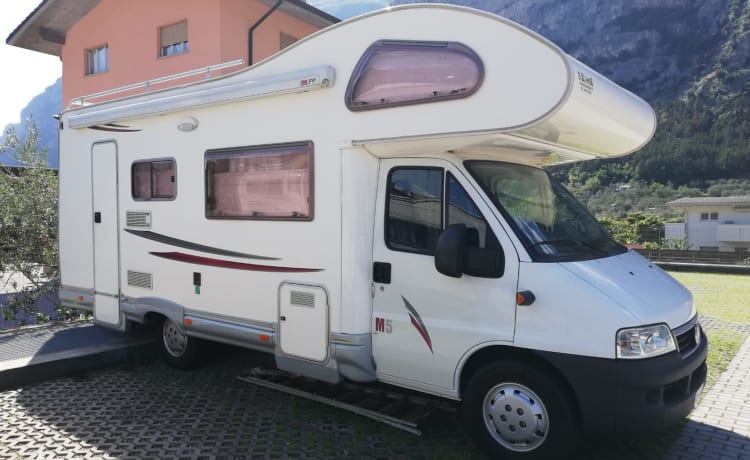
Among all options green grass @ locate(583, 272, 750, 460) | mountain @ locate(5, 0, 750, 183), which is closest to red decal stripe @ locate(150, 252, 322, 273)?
green grass @ locate(583, 272, 750, 460)

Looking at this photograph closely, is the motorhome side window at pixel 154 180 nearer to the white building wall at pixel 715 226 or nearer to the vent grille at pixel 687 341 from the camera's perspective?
the vent grille at pixel 687 341

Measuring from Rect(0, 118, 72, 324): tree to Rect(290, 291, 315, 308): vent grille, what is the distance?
19.6 ft

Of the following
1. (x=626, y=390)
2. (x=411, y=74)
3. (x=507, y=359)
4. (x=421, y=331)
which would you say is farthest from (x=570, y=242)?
(x=411, y=74)

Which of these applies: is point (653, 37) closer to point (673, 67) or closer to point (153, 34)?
point (673, 67)

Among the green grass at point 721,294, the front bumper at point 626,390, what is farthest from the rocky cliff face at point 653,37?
the front bumper at point 626,390

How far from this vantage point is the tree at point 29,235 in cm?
905

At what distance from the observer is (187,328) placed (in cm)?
571

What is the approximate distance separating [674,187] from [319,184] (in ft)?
199

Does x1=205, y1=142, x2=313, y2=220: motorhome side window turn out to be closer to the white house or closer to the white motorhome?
the white motorhome

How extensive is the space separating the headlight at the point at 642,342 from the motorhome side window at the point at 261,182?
8.15ft

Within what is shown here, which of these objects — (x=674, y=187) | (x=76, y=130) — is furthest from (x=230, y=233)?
(x=674, y=187)

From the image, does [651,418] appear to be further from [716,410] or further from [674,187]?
[674,187]

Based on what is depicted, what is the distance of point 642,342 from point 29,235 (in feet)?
29.6

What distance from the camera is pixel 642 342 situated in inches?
140
